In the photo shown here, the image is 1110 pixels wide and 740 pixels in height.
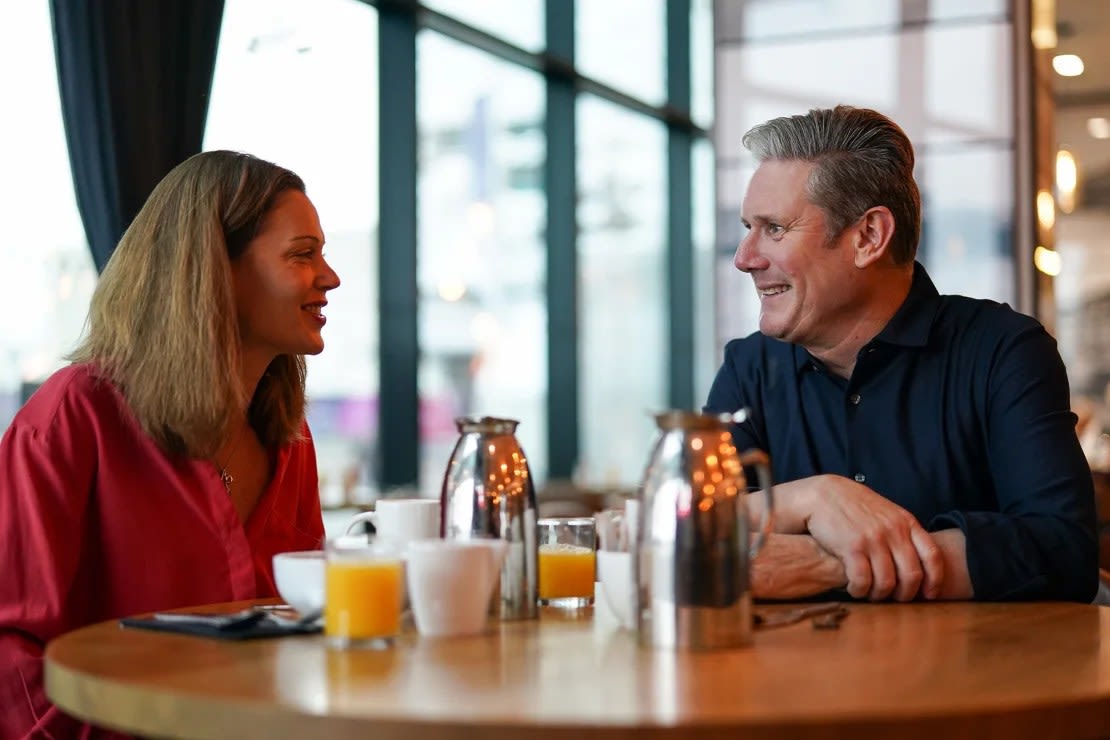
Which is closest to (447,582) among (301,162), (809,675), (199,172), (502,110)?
(809,675)

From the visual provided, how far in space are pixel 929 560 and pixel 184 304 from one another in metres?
1.11

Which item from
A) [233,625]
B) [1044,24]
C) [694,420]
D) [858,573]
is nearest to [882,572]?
[858,573]

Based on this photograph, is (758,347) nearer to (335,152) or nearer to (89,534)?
(89,534)

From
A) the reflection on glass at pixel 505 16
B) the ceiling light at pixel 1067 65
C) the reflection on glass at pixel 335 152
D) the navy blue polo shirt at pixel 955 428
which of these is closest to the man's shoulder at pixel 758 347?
the navy blue polo shirt at pixel 955 428

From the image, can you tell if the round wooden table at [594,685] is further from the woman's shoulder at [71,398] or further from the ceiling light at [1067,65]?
the ceiling light at [1067,65]

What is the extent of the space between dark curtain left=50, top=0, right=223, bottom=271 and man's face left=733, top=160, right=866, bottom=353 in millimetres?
1628

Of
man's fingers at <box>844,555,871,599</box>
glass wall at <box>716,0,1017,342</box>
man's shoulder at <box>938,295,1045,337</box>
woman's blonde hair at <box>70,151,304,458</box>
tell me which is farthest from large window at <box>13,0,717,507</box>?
man's fingers at <box>844,555,871,599</box>

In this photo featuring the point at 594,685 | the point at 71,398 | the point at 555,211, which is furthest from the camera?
the point at 555,211

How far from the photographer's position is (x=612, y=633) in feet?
5.15

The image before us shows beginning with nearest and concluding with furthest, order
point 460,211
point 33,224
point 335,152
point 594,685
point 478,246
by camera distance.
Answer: point 594,685 < point 33,224 < point 335,152 < point 460,211 < point 478,246

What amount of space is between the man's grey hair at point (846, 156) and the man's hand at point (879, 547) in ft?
2.03

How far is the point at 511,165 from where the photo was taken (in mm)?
6703

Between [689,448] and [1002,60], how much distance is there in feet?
15.0

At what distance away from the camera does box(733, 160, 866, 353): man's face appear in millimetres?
2338
